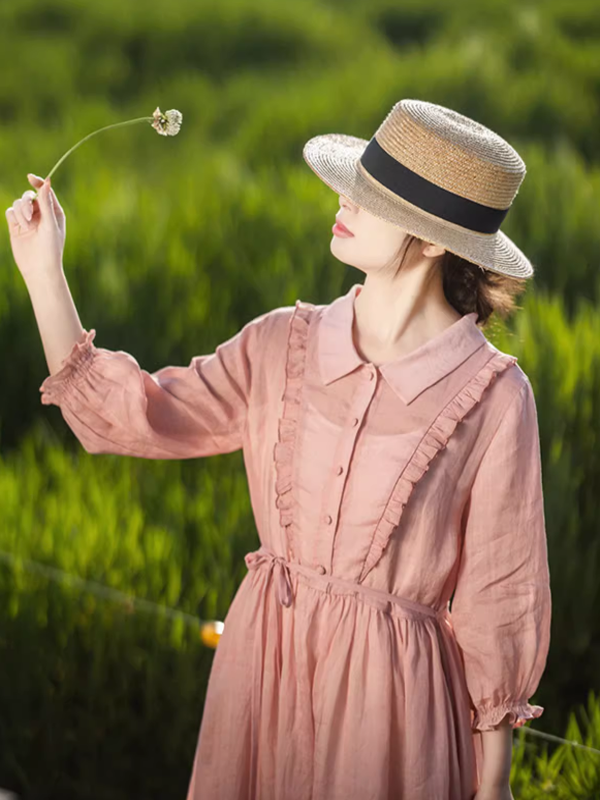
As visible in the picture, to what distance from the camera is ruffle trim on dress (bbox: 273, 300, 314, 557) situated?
52.7 inches

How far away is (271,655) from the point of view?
1353 millimetres

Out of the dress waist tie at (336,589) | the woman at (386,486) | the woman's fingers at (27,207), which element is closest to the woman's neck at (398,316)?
the woman at (386,486)

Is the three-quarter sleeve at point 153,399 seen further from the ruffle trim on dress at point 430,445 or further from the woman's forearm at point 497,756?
the woman's forearm at point 497,756

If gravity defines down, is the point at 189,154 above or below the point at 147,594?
above

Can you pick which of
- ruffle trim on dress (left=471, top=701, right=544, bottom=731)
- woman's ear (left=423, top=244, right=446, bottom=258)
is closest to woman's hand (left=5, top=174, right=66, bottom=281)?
woman's ear (left=423, top=244, right=446, bottom=258)

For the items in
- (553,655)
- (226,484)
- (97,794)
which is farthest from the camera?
(226,484)

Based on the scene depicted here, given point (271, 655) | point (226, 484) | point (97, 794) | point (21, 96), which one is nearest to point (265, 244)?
point (226, 484)

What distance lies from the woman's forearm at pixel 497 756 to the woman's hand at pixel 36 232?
68cm

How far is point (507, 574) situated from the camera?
4.25 ft

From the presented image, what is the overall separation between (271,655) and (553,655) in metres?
1.17

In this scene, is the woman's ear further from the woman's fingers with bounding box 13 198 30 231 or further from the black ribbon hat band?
the woman's fingers with bounding box 13 198 30 231

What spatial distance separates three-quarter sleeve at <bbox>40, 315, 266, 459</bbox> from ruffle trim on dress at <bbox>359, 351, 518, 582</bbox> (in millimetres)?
224

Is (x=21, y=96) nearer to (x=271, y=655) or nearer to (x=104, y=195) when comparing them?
(x=104, y=195)

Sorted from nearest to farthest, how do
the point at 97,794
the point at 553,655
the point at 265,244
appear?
the point at 97,794 → the point at 553,655 → the point at 265,244
